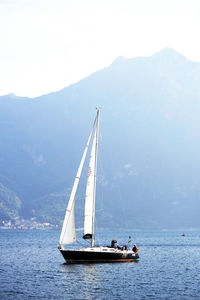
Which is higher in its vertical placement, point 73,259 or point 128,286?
point 73,259

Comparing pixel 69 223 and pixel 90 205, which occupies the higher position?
pixel 90 205

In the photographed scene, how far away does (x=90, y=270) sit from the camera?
6856 cm

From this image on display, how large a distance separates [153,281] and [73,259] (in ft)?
40.3

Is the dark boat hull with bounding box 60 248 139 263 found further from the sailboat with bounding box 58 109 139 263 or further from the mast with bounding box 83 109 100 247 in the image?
the mast with bounding box 83 109 100 247

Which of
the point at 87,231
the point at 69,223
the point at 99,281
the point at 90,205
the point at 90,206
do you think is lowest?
the point at 99,281

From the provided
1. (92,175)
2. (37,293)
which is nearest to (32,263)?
(92,175)

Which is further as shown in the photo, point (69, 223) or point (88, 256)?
point (88, 256)

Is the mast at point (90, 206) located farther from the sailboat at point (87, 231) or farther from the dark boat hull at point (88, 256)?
the dark boat hull at point (88, 256)

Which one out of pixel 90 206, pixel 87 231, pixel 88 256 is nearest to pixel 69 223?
pixel 87 231

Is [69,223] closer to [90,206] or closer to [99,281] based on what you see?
[90,206]

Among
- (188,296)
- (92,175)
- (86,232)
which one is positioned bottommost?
(188,296)

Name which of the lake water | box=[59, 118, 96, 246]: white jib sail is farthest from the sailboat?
the lake water

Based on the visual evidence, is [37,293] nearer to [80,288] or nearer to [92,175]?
[80,288]

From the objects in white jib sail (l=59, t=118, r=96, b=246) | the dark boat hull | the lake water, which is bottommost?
the lake water
